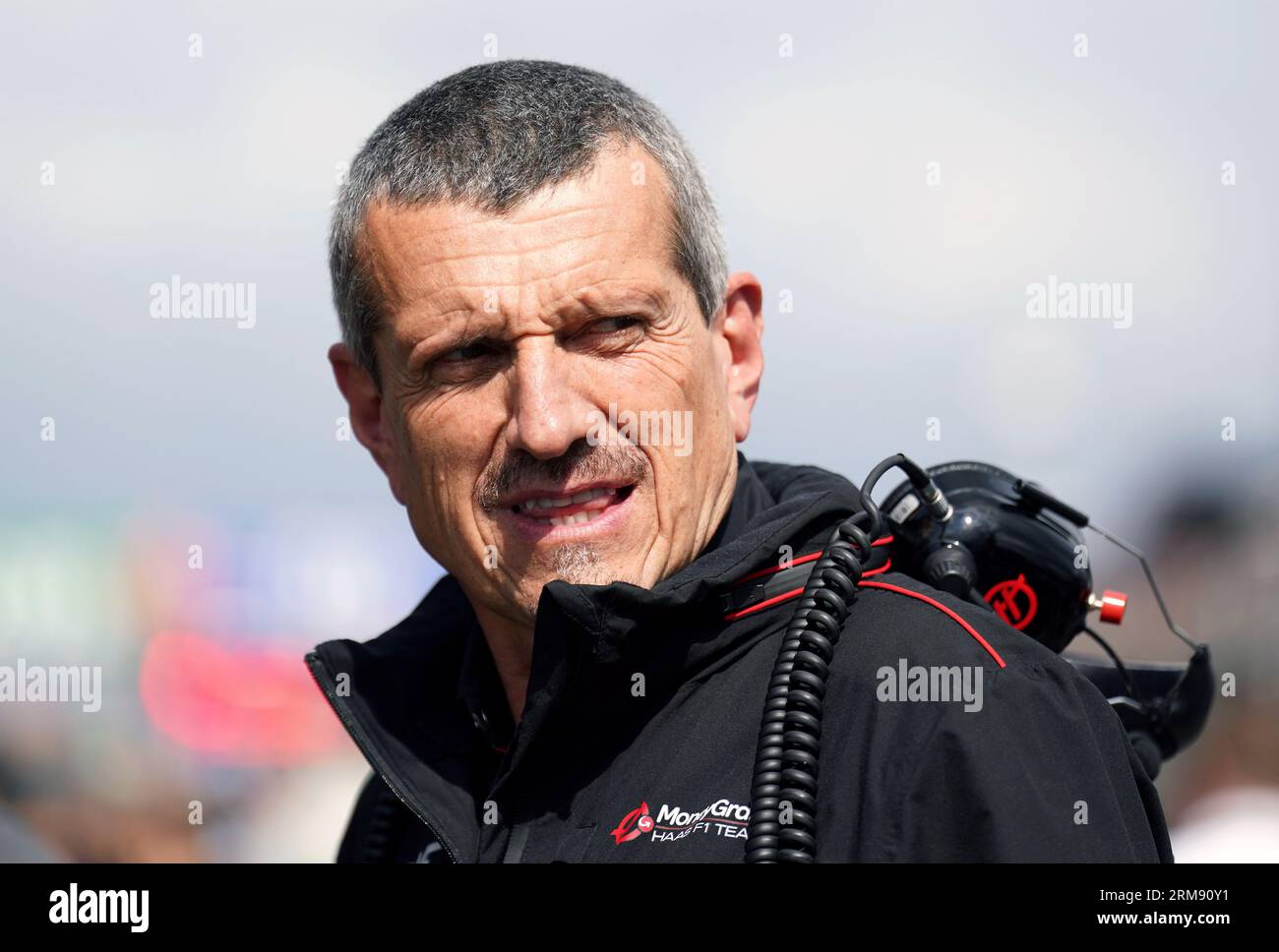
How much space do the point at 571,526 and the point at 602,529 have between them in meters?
0.07

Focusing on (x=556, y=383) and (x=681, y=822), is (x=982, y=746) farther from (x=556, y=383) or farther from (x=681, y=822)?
(x=556, y=383)

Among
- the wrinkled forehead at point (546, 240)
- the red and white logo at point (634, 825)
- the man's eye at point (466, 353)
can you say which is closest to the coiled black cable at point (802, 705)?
→ the red and white logo at point (634, 825)

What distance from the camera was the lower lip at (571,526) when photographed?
9.68 ft

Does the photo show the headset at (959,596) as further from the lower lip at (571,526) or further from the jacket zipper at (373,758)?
the jacket zipper at (373,758)

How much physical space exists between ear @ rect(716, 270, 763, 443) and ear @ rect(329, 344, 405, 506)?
82cm

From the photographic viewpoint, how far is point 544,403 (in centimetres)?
285

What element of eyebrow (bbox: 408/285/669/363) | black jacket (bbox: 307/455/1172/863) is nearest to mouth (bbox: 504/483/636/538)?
black jacket (bbox: 307/455/1172/863)

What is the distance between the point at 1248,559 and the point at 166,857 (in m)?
8.02

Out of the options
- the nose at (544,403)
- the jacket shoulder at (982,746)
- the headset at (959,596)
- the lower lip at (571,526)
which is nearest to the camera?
the jacket shoulder at (982,746)

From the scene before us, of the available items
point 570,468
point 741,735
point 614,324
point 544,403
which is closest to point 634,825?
point 741,735

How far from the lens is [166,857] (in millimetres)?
9039

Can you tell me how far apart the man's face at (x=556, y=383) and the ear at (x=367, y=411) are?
0.25 metres
